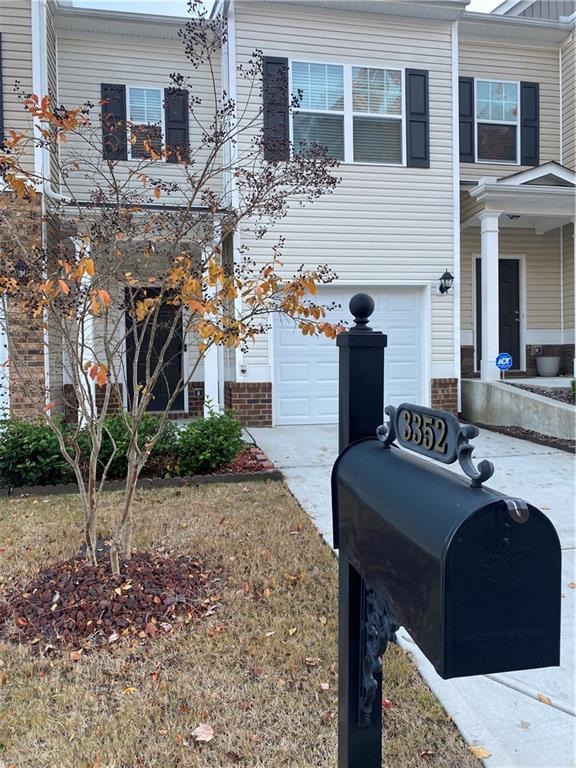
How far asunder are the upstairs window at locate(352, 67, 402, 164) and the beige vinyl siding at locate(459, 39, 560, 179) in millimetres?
1896

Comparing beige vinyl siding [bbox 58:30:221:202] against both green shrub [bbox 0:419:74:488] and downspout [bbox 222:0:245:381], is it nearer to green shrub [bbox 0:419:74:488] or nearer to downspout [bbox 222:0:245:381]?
downspout [bbox 222:0:245:381]

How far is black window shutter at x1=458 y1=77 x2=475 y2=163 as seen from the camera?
10484 millimetres

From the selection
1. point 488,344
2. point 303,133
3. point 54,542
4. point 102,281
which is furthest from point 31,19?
point 488,344

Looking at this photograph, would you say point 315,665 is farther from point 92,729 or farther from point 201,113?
point 201,113

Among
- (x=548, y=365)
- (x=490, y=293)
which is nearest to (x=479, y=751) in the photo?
(x=490, y=293)

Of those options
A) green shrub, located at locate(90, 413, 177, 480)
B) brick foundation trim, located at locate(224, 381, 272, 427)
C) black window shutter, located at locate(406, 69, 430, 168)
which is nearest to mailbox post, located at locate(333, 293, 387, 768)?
green shrub, located at locate(90, 413, 177, 480)

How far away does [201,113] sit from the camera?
9867 mm

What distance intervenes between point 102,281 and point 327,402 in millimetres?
6507

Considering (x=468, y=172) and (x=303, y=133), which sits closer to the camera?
(x=303, y=133)

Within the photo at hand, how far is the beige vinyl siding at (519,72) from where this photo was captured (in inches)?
418

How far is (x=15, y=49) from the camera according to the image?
7.77 meters

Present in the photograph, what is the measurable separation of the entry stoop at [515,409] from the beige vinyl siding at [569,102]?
501 centimetres

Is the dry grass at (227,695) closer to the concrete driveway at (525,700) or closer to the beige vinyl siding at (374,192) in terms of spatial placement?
the concrete driveway at (525,700)

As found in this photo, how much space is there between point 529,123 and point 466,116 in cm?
135
